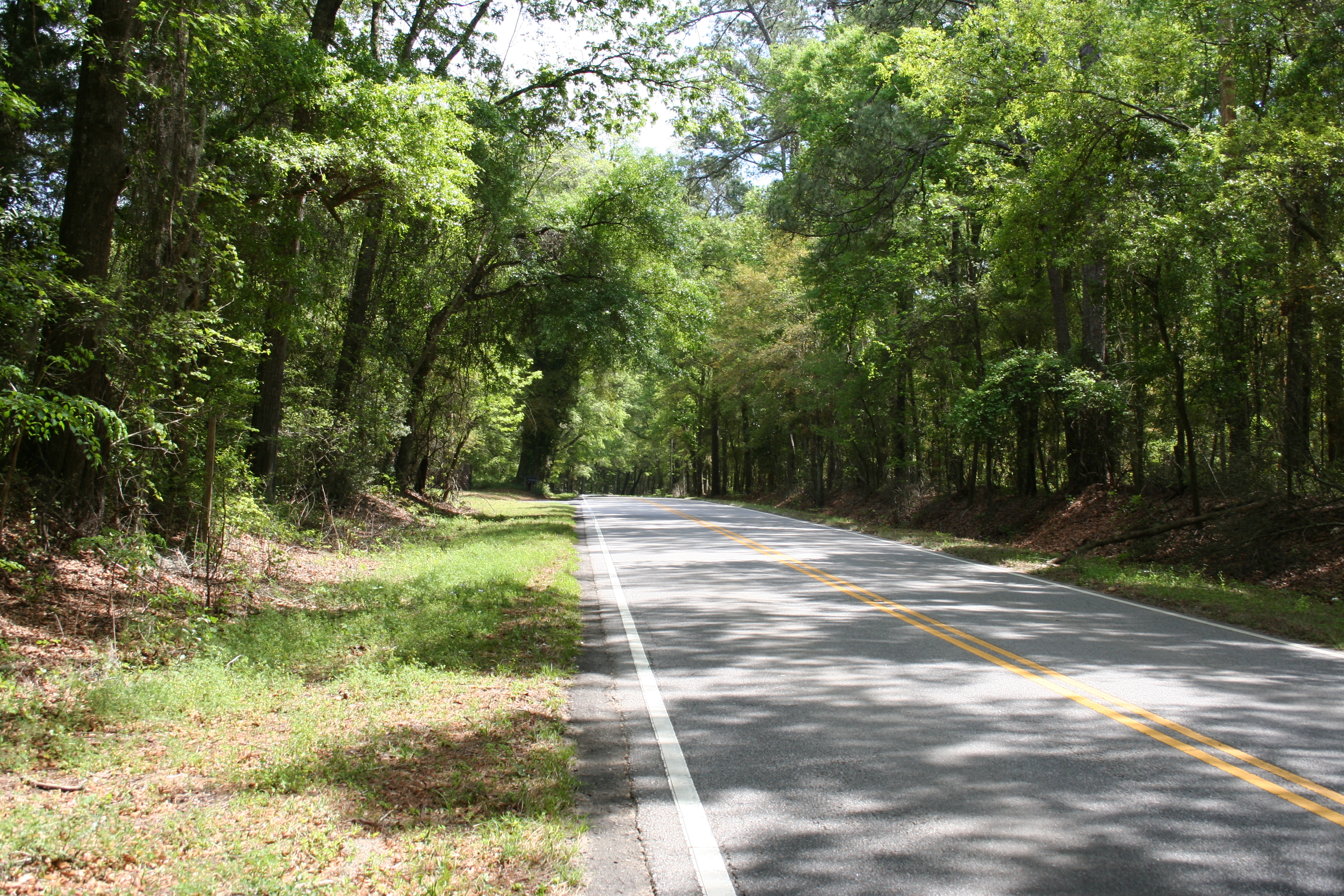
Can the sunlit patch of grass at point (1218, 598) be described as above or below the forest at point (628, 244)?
below

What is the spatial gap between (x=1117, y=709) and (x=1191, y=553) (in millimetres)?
9849

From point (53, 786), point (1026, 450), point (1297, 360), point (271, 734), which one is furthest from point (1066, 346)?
point (53, 786)

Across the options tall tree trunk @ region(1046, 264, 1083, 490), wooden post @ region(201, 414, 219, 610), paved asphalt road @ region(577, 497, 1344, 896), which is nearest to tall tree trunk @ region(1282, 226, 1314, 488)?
paved asphalt road @ region(577, 497, 1344, 896)

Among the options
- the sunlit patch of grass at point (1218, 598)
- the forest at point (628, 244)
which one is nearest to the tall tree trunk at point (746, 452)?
the forest at point (628, 244)

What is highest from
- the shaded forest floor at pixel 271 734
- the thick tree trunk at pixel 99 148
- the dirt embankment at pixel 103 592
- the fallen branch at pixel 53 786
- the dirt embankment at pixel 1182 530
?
the thick tree trunk at pixel 99 148

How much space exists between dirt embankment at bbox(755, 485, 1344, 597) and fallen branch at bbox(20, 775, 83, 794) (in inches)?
533

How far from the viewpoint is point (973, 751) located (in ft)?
16.9

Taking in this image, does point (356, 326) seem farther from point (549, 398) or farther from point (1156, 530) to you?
point (549, 398)

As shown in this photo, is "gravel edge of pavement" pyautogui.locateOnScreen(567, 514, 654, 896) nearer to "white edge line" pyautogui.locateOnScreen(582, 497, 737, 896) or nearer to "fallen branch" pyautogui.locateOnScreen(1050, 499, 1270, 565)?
"white edge line" pyautogui.locateOnScreen(582, 497, 737, 896)

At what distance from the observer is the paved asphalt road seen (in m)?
3.74

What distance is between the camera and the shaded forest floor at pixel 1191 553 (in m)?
10.3

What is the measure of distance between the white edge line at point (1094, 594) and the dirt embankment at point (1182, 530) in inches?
101

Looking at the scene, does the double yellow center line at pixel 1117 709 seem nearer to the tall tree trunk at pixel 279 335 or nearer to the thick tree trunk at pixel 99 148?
the tall tree trunk at pixel 279 335

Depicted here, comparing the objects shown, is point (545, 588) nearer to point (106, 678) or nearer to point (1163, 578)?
point (106, 678)
